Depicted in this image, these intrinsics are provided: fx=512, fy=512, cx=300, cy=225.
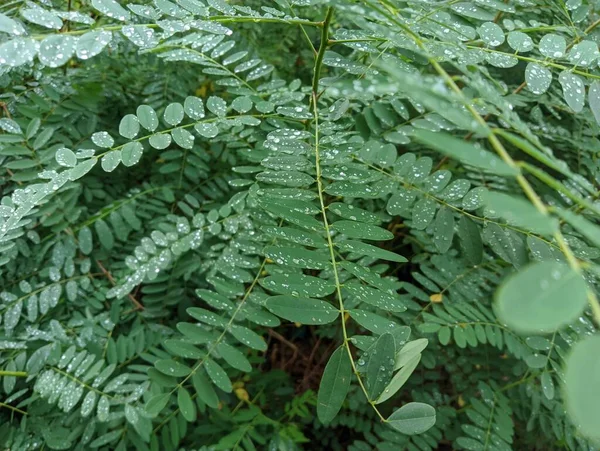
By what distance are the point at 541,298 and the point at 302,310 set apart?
0.42m

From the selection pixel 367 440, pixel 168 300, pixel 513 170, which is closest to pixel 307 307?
pixel 513 170

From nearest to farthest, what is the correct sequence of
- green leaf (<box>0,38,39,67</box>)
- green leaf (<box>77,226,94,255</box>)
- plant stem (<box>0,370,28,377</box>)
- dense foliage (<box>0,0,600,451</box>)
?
green leaf (<box>0,38,39,67</box>), dense foliage (<box>0,0,600,451</box>), plant stem (<box>0,370,28,377</box>), green leaf (<box>77,226,94,255</box>)

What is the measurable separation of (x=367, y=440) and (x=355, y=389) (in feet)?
0.50

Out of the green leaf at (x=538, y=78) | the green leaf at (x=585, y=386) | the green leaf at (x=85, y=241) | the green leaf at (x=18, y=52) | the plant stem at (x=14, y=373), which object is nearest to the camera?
the green leaf at (x=585, y=386)

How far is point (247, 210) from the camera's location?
3.83 ft

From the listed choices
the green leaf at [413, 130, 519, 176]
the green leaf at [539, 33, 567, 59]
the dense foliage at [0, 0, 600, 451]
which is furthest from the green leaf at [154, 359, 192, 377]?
the green leaf at [539, 33, 567, 59]

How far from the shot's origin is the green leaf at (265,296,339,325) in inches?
27.4

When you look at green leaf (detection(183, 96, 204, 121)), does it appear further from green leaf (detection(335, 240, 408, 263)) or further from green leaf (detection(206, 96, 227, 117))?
green leaf (detection(335, 240, 408, 263))

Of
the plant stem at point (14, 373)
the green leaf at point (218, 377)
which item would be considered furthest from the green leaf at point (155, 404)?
the plant stem at point (14, 373)

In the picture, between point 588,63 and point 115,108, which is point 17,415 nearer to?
point 115,108

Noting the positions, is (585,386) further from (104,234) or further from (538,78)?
(104,234)

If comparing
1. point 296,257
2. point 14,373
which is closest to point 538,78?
point 296,257

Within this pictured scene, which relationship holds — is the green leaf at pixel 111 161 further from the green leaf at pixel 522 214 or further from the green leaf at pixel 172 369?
the green leaf at pixel 522 214

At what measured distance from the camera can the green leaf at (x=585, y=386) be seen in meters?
0.29
